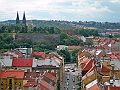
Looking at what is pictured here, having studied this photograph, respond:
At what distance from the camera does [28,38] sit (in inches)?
6196

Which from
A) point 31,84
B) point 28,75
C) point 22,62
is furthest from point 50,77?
point 22,62

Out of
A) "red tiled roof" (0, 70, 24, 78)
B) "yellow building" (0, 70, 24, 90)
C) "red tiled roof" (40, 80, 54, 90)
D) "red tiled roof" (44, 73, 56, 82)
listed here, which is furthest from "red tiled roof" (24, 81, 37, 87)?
"red tiled roof" (44, 73, 56, 82)

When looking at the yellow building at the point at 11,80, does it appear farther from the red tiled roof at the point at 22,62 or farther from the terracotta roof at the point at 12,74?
the red tiled roof at the point at 22,62

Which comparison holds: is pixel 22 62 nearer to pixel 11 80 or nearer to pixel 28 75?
pixel 28 75

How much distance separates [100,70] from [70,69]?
3943cm

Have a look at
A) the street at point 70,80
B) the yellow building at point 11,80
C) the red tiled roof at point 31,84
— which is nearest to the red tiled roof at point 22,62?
the street at point 70,80

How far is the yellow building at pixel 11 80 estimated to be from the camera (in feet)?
200

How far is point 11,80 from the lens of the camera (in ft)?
204

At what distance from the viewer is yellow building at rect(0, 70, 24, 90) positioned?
61.0 m

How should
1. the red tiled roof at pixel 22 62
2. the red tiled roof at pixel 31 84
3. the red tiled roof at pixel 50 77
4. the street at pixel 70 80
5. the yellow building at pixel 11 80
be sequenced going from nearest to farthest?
the red tiled roof at pixel 31 84 → the yellow building at pixel 11 80 → the red tiled roof at pixel 50 77 → the street at pixel 70 80 → the red tiled roof at pixel 22 62

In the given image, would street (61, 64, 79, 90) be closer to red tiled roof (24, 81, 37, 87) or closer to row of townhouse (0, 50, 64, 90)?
row of townhouse (0, 50, 64, 90)

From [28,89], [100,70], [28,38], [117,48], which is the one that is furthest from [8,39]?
[28,89]

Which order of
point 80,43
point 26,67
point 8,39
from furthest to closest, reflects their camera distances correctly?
point 80,43
point 8,39
point 26,67

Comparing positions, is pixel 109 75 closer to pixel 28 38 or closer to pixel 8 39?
pixel 8 39
